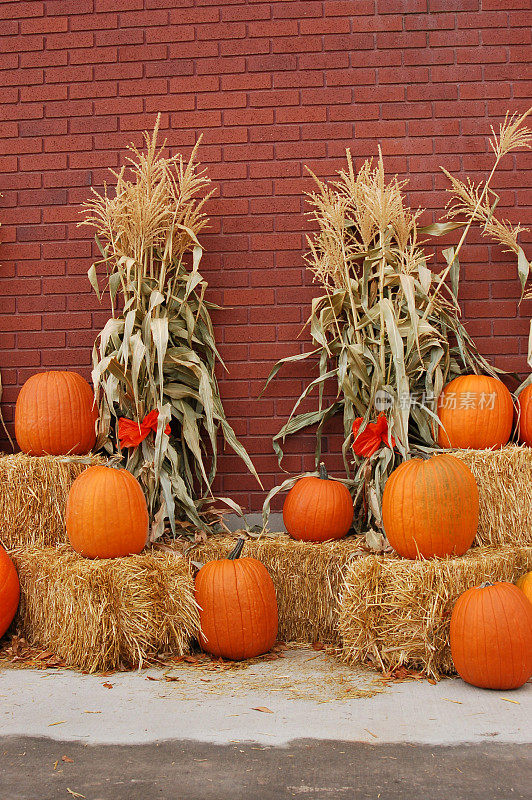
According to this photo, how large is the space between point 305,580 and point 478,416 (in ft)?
3.61

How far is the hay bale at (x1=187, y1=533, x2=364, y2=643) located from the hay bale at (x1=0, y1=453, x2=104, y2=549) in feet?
2.16

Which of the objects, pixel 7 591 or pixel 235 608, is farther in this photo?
pixel 7 591

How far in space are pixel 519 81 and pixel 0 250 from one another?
9.64 ft

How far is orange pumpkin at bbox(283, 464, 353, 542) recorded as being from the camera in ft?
11.1

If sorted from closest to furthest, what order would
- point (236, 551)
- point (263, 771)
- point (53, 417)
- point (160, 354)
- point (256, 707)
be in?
point (263, 771) → point (256, 707) → point (236, 551) → point (160, 354) → point (53, 417)

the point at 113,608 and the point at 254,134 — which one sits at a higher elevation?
the point at 254,134

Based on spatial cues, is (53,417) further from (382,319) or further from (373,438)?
(382,319)

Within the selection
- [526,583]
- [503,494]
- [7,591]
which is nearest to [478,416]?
[503,494]

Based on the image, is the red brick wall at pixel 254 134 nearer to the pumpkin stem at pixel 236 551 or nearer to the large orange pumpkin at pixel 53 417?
the large orange pumpkin at pixel 53 417

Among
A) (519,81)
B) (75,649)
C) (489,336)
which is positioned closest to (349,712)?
(75,649)

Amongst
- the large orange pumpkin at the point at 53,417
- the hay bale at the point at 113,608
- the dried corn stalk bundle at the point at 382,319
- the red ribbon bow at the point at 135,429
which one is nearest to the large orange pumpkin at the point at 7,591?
the hay bale at the point at 113,608

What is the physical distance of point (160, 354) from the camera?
11.0 feet

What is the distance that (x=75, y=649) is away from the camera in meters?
3.00

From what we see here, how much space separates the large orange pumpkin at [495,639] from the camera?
2605mm
